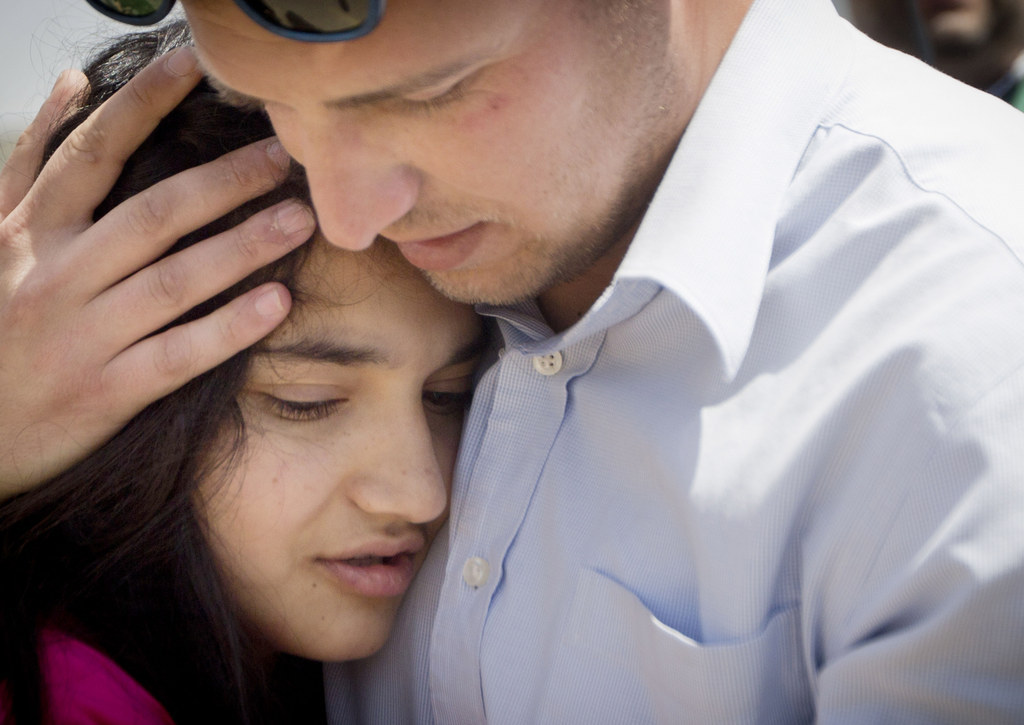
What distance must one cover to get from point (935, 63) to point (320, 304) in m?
3.08

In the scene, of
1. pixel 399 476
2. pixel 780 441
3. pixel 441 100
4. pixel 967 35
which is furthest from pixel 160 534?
pixel 967 35

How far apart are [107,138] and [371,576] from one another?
0.88 meters

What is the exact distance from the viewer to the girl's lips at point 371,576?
64.2 inches

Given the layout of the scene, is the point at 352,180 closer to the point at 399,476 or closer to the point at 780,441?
the point at 399,476

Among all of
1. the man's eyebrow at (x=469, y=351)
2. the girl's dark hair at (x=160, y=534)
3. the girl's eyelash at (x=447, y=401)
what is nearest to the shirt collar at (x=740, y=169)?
the man's eyebrow at (x=469, y=351)

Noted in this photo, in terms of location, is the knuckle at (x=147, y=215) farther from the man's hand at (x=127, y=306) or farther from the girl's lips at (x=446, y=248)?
the girl's lips at (x=446, y=248)

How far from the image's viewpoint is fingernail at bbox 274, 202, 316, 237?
1.54m

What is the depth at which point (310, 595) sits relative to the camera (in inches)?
64.6

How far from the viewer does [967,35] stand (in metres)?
3.53

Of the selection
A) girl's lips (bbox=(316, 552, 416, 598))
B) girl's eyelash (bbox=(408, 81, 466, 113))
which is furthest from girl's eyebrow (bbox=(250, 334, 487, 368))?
girl's eyelash (bbox=(408, 81, 466, 113))

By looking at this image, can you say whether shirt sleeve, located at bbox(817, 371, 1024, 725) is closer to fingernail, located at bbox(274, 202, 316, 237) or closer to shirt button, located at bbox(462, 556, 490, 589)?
shirt button, located at bbox(462, 556, 490, 589)

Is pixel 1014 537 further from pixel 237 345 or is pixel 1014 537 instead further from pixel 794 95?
pixel 237 345

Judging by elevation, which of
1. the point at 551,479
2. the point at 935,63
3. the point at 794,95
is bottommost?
the point at 935,63

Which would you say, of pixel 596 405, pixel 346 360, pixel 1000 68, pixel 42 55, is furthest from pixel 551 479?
pixel 1000 68
